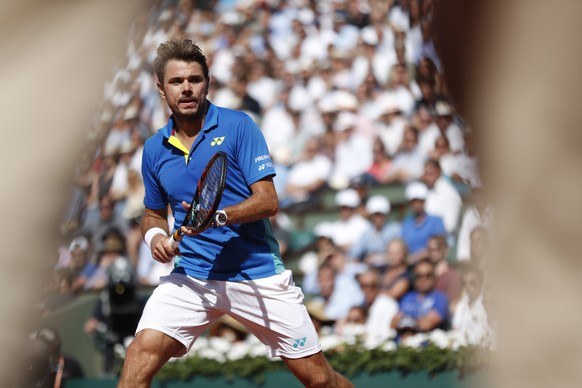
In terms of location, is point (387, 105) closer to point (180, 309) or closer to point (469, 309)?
point (469, 309)

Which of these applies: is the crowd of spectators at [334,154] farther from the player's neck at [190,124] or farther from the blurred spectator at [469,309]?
the player's neck at [190,124]

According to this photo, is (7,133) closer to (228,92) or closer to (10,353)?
(10,353)

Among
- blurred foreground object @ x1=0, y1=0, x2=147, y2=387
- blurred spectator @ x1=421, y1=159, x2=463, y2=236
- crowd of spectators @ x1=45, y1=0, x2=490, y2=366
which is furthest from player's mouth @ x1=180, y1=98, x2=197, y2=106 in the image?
blurred spectator @ x1=421, y1=159, x2=463, y2=236

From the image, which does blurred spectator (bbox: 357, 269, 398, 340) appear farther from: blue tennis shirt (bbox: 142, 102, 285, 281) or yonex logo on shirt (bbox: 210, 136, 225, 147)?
yonex logo on shirt (bbox: 210, 136, 225, 147)

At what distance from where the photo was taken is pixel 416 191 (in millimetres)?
8500

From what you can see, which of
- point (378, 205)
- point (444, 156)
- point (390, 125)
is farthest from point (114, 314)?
point (444, 156)

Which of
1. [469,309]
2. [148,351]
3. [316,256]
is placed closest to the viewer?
[148,351]

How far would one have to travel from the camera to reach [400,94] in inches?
370

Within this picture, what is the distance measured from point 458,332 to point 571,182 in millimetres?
4321

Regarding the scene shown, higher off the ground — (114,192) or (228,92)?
(228,92)

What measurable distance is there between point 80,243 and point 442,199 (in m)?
3.36

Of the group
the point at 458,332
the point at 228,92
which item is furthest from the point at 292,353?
the point at 228,92

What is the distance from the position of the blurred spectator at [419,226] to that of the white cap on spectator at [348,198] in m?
0.51

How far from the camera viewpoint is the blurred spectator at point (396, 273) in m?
7.99
